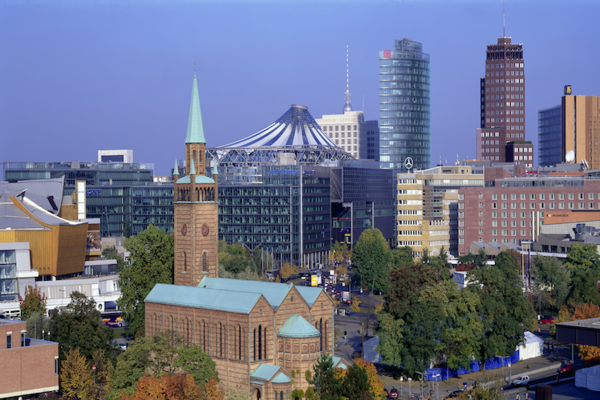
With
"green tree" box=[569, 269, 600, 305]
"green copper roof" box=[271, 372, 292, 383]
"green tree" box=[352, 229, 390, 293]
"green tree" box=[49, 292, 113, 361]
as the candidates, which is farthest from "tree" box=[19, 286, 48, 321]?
"green tree" box=[569, 269, 600, 305]

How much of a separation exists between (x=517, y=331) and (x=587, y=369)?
10.8 m

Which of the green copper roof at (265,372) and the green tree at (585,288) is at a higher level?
the green tree at (585,288)

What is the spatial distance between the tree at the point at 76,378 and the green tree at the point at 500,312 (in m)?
48.1

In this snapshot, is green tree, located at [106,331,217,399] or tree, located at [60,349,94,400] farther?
tree, located at [60,349,94,400]

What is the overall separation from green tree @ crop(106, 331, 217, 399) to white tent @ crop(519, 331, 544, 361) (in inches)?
1979

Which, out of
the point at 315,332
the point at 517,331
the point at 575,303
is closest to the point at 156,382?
the point at 315,332

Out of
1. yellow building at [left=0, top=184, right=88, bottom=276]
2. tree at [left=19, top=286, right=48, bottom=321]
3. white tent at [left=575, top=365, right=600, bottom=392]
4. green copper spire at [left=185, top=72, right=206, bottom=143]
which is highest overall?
green copper spire at [left=185, top=72, right=206, bottom=143]

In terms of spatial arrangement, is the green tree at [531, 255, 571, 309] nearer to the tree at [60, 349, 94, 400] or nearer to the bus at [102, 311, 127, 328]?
the bus at [102, 311, 127, 328]

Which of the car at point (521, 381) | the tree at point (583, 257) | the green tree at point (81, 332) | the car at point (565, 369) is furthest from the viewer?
the tree at point (583, 257)

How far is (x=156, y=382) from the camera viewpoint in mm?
81438

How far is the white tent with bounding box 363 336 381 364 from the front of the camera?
11588 cm

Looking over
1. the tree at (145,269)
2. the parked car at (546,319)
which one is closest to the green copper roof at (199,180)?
the tree at (145,269)

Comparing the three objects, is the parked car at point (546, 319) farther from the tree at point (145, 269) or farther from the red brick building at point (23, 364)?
the red brick building at point (23, 364)

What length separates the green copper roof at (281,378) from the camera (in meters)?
90.7
